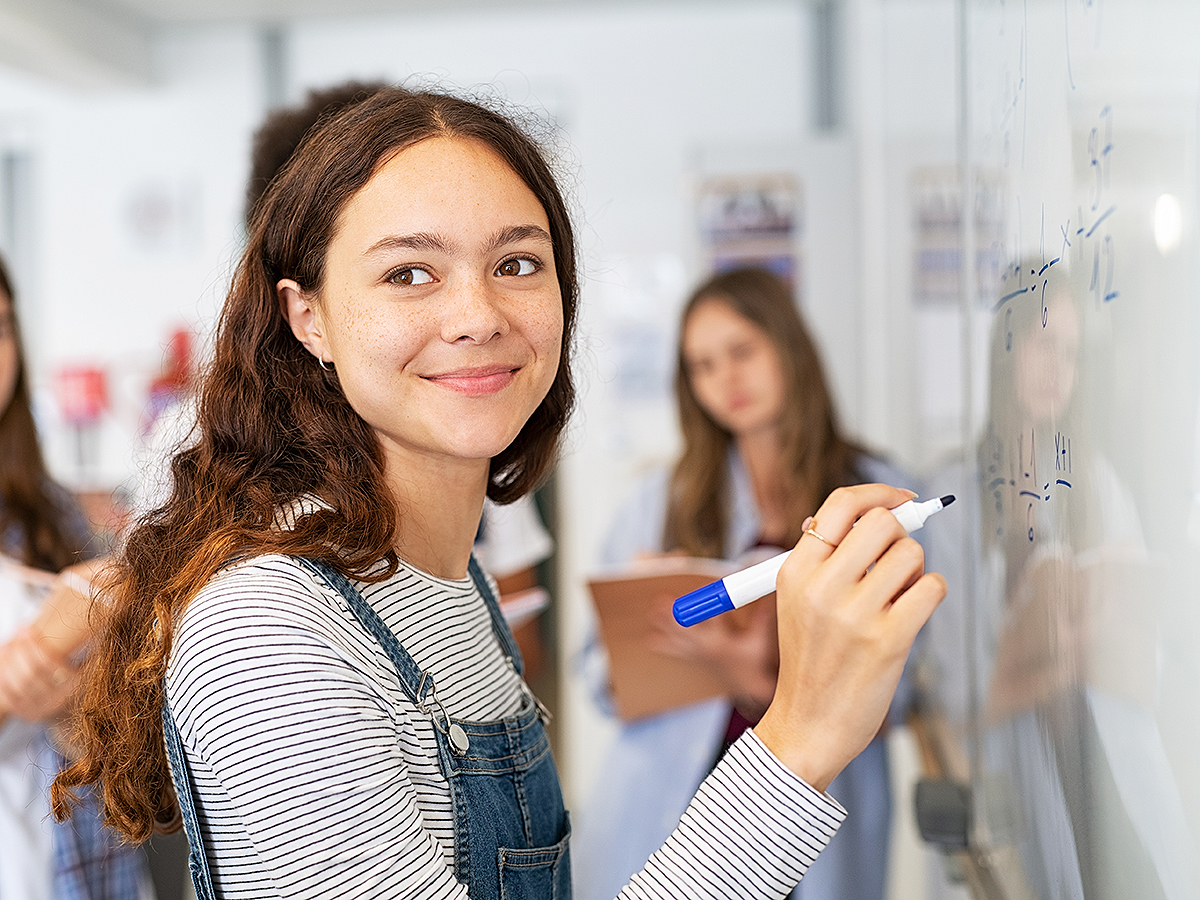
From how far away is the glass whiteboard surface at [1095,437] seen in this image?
482 millimetres

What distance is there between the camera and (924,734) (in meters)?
1.67

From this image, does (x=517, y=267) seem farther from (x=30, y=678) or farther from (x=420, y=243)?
(x=30, y=678)

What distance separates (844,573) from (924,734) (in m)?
1.16

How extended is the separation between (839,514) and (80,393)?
3912mm

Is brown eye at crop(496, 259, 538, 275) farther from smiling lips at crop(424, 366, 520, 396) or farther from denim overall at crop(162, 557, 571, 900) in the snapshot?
denim overall at crop(162, 557, 571, 900)

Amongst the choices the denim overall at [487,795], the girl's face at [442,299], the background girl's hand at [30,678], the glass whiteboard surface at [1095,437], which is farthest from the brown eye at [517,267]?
the background girl's hand at [30,678]

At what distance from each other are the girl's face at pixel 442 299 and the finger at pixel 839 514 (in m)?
0.25

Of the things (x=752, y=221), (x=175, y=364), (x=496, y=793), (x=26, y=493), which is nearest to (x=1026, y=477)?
(x=496, y=793)

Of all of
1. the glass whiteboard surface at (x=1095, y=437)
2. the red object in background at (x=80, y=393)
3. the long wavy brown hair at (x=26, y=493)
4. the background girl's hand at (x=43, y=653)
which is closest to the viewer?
the glass whiteboard surface at (x=1095, y=437)

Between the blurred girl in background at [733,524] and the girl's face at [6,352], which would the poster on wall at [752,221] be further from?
the girl's face at [6,352]

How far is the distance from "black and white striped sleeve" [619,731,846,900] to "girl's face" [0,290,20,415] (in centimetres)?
140

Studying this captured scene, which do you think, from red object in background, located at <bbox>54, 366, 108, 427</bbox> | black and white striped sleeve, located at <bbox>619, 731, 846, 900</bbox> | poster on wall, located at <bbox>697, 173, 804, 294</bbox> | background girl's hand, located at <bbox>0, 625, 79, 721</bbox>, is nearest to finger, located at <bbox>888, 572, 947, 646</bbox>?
black and white striped sleeve, located at <bbox>619, 731, 846, 900</bbox>

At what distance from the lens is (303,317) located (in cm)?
83

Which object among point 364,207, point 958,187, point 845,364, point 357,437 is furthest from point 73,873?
point 845,364
